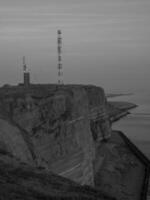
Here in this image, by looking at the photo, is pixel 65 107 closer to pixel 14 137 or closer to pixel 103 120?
pixel 14 137

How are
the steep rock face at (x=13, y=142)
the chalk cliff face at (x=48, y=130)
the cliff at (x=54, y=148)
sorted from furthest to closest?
the chalk cliff face at (x=48, y=130) < the steep rock face at (x=13, y=142) < the cliff at (x=54, y=148)

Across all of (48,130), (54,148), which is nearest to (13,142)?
(48,130)

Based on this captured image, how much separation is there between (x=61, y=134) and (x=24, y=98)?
3154mm

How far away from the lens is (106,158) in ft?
103

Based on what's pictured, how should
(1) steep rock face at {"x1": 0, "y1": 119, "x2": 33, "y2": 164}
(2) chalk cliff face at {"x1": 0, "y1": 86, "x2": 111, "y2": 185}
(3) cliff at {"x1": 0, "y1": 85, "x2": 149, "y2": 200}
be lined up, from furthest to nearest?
(2) chalk cliff face at {"x1": 0, "y1": 86, "x2": 111, "y2": 185} < (1) steep rock face at {"x1": 0, "y1": 119, "x2": 33, "y2": 164} < (3) cliff at {"x1": 0, "y1": 85, "x2": 149, "y2": 200}

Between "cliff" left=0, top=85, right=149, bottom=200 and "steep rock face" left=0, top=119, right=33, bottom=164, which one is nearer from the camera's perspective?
"cliff" left=0, top=85, right=149, bottom=200

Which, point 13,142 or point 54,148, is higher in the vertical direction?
point 13,142

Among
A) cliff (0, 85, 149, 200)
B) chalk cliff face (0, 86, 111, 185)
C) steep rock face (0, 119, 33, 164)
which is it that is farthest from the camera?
chalk cliff face (0, 86, 111, 185)

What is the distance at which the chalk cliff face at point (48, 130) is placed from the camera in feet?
52.0

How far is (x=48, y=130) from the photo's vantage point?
18781mm

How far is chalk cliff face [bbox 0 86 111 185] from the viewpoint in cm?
1584

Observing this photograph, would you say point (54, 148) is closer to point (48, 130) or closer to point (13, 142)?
point (48, 130)

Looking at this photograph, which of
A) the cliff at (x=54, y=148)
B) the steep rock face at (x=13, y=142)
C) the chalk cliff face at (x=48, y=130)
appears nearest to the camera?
the cliff at (x=54, y=148)

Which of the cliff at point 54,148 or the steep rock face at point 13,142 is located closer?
the cliff at point 54,148
